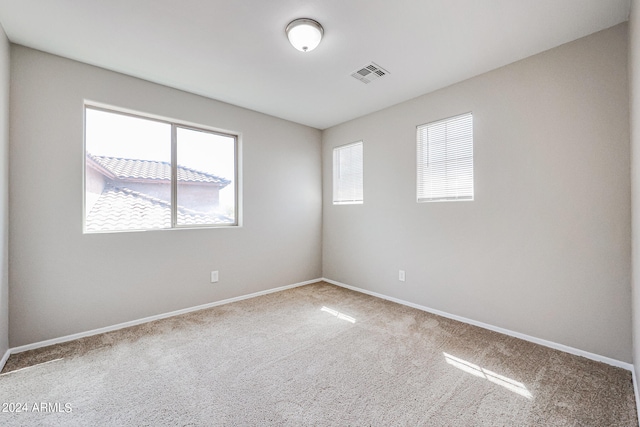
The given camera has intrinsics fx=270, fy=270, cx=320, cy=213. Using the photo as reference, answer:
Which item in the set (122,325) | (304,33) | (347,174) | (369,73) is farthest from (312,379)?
(347,174)

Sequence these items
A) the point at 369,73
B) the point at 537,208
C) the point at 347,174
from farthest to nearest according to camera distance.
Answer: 1. the point at 347,174
2. the point at 369,73
3. the point at 537,208

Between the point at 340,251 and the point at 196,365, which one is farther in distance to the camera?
the point at 340,251

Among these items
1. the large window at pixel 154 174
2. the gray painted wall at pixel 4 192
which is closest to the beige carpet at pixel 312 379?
the gray painted wall at pixel 4 192

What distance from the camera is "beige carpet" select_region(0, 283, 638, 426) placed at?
158 cm

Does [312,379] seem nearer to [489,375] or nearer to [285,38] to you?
[489,375]

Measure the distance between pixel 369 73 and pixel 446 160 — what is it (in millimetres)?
1299

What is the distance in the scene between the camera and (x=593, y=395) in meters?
1.74

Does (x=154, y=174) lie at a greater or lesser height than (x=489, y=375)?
greater

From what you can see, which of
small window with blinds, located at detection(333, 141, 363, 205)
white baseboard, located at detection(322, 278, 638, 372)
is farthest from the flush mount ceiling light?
white baseboard, located at detection(322, 278, 638, 372)

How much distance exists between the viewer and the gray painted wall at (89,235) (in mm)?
2324

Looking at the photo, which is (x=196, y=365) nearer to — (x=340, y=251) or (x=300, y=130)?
(x=340, y=251)

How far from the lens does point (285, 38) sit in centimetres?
221

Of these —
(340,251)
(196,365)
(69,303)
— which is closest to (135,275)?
(69,303)

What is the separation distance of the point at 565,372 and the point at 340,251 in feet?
9.34
